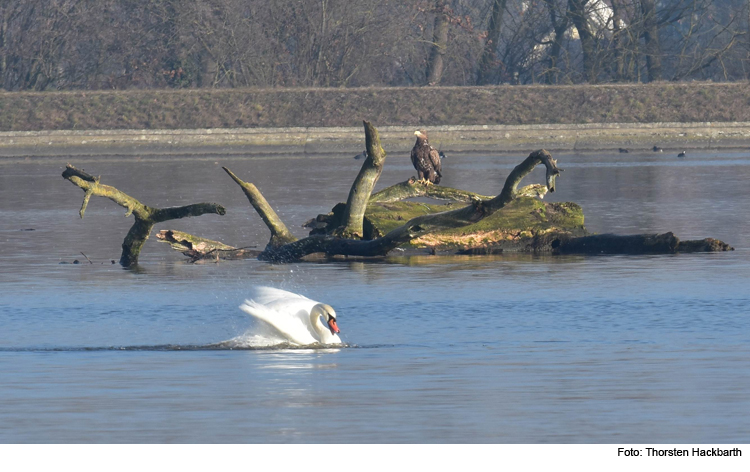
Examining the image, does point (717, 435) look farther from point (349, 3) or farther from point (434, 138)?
point (349, 3)

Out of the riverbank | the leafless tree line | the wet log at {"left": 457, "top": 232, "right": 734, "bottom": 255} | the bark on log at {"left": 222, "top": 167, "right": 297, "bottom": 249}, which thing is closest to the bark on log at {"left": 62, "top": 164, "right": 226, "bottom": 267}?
the bark on log at {"left": 222, "top": 167, "right": 297, "bottom": 249}

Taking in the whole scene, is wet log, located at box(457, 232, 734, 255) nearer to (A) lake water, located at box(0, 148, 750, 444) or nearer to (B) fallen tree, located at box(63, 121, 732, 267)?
(B) fallen tree, located at box(63, 121, 732, 267)

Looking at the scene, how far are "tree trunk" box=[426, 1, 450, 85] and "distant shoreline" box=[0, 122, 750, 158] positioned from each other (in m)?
9.42

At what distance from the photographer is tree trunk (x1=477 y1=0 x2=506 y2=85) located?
6800 cm

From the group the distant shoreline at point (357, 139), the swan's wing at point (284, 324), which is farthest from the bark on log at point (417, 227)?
the distant shoreline at point (357, 139)

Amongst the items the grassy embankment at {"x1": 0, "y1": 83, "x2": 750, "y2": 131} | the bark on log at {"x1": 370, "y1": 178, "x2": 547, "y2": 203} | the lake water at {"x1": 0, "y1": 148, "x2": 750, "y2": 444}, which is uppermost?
the grassy embankment at {"x1": 0, "y1": 83, "x2": 750, "y2": 131}

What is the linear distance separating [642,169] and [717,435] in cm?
3504

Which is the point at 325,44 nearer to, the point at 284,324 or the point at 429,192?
the point at 429,192

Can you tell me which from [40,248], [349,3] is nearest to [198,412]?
[40,248]

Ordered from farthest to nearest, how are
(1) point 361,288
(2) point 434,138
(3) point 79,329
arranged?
(2) point 434,138
(1) point 361,288
(3) point 79,329

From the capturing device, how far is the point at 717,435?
771cm

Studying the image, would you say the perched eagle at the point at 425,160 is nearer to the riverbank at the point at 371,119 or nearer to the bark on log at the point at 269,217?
the bark on log at the point at 269,217

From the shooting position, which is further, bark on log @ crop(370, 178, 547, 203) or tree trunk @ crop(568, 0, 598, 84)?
tree trunk @ crop(568, 0, 598, 84)

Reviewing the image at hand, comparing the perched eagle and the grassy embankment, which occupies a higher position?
the grassy embankment
